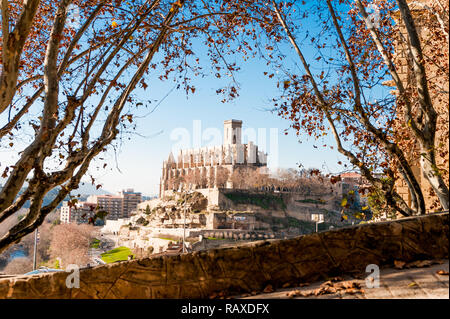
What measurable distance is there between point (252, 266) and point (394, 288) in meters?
1.16

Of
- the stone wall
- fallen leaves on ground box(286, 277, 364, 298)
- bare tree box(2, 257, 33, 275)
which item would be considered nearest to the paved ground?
fallen leaves on ground box(286, 277, 364, 298)

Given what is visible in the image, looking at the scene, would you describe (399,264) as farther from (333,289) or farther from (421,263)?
(333,289)

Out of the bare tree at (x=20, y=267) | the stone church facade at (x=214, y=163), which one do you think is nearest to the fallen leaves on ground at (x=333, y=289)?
the bare tree at (x=20, y=267)

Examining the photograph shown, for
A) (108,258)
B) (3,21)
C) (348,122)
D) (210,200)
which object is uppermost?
(3,21)

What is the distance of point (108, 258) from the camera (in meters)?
44.6

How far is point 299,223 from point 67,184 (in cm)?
6257

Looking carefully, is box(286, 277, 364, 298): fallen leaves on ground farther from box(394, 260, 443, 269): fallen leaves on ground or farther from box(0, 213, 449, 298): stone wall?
box(394, 260, 443, 269): fallen leaves on ground

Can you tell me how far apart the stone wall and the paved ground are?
0.17 meters

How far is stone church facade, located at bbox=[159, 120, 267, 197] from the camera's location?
72.8m

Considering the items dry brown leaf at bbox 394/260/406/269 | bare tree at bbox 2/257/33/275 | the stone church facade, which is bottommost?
bare tree at bbox 2/257/33/275

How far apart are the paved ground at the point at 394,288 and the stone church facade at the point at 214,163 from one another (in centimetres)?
6735

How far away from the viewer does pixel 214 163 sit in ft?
247
